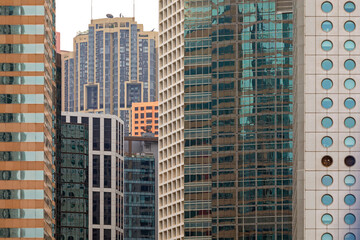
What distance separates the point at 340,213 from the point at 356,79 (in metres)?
19.3

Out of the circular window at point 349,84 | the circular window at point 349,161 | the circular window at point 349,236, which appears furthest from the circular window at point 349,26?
the circular window at point 349,236

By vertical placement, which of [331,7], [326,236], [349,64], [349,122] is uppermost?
[331,7]

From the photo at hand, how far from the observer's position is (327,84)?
17662 cm

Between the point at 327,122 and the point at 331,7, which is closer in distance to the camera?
the point at 327,122

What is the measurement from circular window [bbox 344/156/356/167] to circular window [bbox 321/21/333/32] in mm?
18407

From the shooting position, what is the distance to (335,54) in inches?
6983

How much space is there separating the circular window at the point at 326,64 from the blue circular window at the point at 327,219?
20611 millimetres

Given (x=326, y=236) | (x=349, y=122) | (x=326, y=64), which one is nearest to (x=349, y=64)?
(x=326, y=64)

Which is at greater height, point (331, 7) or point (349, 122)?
point (331, 7)

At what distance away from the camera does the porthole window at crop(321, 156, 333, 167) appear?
572ft

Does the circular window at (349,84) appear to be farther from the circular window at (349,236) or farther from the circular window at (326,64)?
the circular window at (349,236)

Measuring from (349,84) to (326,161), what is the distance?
1151cm

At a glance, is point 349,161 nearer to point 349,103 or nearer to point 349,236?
point 349,103

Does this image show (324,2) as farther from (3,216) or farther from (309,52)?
(3,216)
